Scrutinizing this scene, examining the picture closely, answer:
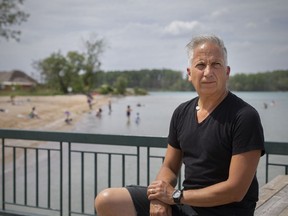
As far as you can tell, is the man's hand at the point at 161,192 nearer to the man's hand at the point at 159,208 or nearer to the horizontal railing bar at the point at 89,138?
the man's hand at the point at 159,208

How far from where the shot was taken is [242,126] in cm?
144

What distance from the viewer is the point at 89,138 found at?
2.76 m

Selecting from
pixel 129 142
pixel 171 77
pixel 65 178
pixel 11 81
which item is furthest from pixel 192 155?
pixel 11 81

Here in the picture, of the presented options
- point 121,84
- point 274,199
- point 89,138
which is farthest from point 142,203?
point 121,84

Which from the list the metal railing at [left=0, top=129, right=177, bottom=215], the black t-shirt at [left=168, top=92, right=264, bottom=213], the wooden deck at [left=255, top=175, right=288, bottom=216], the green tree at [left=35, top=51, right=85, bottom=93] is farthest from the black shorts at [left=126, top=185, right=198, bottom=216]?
the green tree at [left=35, top=51, right=85, bottom=93]

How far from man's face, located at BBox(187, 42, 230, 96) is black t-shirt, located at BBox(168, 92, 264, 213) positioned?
7 centimetres

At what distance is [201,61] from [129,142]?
3.81 ft

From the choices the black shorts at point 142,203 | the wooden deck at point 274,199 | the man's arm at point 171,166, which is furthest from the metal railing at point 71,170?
the black shorts at point 142,203

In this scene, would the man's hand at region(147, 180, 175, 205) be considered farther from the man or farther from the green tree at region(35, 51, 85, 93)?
the green tree at region(35, 51, 85, 93)

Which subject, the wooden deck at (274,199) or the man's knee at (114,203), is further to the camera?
the wooden deck at (274,199)

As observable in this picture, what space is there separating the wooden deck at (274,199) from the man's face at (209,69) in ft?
2.79

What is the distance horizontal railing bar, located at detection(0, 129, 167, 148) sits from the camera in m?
2.56

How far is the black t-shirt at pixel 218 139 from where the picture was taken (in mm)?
1441

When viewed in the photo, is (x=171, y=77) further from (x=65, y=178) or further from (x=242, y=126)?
(x=242, y=126)
